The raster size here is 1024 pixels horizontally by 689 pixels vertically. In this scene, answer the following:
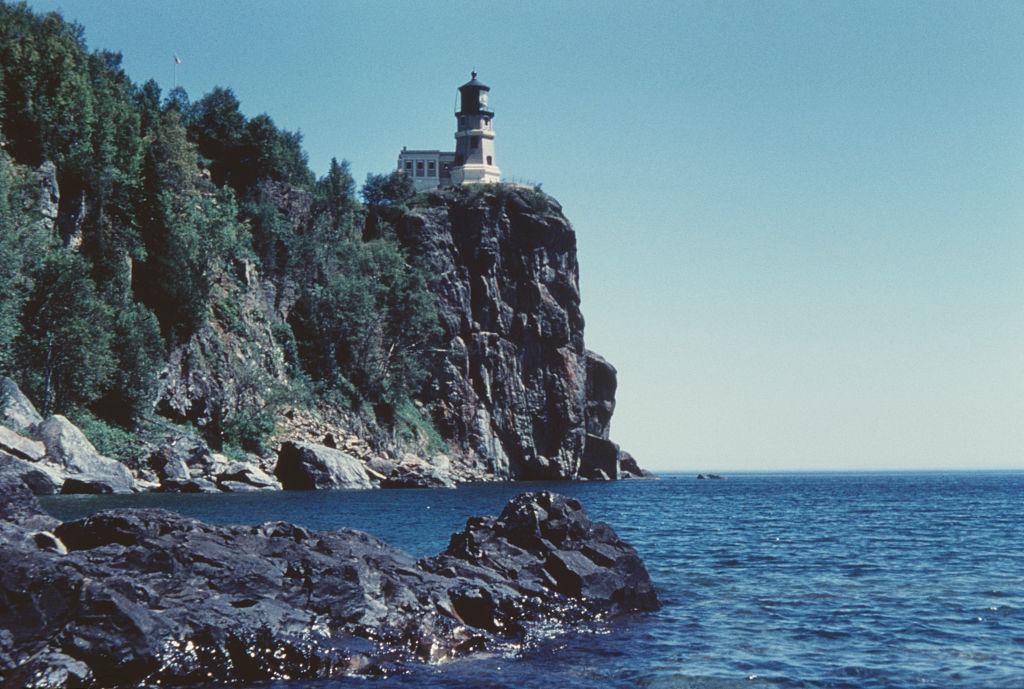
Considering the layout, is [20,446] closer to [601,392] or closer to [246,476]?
[246,476]

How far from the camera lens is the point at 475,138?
127 meters

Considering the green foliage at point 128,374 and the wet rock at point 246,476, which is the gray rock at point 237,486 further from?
the green foliage at point 128,374

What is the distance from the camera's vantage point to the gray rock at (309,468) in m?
66.6

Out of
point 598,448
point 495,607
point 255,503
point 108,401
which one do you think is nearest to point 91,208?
point 108,401

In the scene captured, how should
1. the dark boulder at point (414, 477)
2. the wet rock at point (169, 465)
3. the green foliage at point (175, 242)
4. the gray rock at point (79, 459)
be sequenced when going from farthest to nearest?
the dark boulder at point (414, 477) → the green foliage at point (175, 242) → the wet rock at point (169, 465) → the gray rock at point (79, 459)

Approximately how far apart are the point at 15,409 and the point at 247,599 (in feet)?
127

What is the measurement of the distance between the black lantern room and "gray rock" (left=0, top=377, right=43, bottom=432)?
8586 centimetres

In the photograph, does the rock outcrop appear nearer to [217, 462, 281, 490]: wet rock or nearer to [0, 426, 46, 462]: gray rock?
[0, 426, 46, 462]: gray rock

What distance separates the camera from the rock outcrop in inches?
603

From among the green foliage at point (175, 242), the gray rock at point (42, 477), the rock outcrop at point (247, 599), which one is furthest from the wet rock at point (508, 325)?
the rock outcrop at point (247, 599)

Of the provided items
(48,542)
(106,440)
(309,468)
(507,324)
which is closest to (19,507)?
(48,542)

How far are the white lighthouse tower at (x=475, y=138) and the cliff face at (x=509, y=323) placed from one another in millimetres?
10075

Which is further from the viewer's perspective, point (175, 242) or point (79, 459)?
point (175, 242)

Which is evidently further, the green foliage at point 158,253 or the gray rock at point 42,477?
the green foliage at point 158,253
